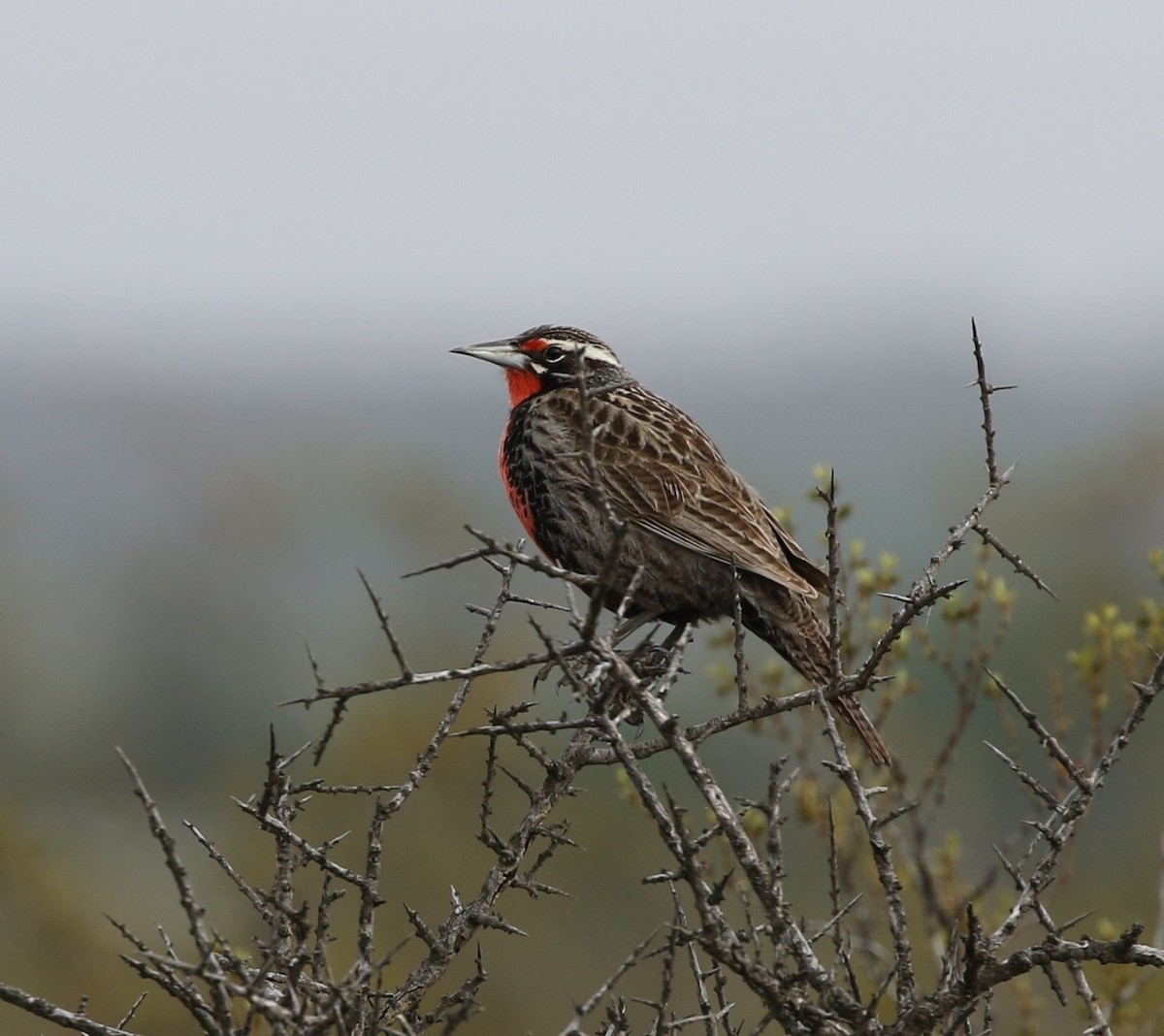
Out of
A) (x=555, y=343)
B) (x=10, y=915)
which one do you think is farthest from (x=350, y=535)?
(x=555, y=343)

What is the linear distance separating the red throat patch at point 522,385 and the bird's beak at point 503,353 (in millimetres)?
31

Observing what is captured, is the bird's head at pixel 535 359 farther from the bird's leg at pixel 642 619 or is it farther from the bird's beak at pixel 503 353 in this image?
the bird's leg at pixel 642 619

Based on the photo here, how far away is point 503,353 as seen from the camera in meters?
7.73

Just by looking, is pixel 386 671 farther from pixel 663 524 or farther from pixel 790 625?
pixel 790 625

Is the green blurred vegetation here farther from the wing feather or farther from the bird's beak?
the bird's beak

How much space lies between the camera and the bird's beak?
764cm

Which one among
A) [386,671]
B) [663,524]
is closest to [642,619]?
[663,524]

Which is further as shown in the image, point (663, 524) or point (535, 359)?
point (535, 359)

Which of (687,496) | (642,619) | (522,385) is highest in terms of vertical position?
(522,385)

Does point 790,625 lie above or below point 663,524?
below

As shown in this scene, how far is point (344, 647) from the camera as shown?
100625 millimetres

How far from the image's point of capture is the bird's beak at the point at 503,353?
764 cm

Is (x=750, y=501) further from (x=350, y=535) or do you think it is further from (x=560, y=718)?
(x=350, y=535)

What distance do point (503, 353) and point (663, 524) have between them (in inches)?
52.6
